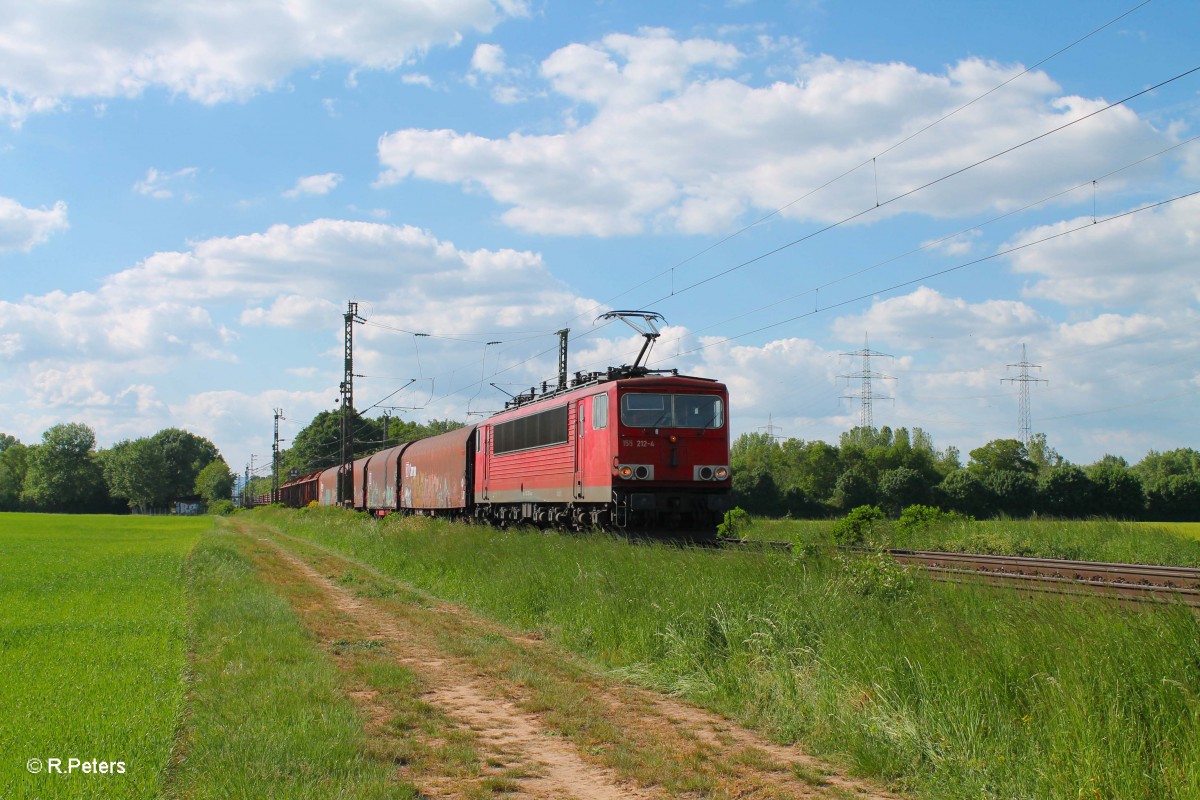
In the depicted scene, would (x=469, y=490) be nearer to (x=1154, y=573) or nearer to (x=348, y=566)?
(x=348, y=566)

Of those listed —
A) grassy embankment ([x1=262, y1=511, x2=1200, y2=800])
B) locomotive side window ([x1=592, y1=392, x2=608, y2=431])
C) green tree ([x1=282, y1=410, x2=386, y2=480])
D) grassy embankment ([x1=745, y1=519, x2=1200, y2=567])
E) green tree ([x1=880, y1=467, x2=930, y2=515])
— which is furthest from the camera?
green tree ([x1=282, y1=410, x2=386, y2=480])

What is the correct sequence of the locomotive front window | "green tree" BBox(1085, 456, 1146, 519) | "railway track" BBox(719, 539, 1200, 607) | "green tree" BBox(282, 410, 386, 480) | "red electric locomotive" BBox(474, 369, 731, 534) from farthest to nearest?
"green tree" BBox(282, 410, 386, 480), "green tree" BBox(1085, 456, 1146, 519), the locomotive front window, "red electric locomotive" BBox(474, 369, 731, 534), "railway track" BBox(719, 539, 1200, 607)

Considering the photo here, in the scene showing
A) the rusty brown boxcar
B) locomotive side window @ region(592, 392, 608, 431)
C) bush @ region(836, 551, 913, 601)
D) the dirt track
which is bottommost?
the dirt track

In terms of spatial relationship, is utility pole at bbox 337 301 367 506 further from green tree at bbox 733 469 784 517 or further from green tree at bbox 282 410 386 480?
green tree at bbox 282 410 386 480

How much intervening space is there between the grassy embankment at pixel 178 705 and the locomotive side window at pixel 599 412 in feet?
26.3

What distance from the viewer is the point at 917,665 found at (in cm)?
727

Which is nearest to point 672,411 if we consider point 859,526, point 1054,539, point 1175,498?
point 859,526

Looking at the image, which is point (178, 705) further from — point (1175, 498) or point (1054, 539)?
point (1175, 498)

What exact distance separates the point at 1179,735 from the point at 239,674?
314 inches

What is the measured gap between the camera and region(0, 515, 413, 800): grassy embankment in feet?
20.3

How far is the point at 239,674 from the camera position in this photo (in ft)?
31.0

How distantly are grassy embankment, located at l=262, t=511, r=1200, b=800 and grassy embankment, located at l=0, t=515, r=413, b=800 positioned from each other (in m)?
3.35
